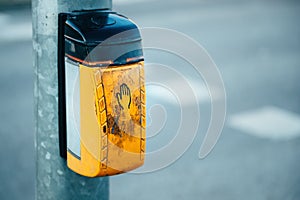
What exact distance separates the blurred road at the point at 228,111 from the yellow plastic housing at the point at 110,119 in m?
0.24

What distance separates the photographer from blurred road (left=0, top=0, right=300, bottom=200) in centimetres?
471

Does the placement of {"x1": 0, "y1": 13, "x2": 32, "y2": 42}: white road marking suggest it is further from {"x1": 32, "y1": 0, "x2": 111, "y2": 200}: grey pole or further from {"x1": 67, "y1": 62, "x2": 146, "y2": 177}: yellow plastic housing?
{"x1": 67, "y1": 62, "x2": 146, "y2": 177}: yellow plastic housing

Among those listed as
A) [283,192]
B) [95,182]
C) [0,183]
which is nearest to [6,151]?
[0,183]

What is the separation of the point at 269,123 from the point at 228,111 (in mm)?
435

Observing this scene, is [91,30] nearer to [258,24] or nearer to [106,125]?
[106,125]

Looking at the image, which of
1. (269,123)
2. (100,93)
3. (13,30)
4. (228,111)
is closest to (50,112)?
(100,93)

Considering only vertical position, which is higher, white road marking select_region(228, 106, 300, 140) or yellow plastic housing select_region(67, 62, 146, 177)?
yellow plastic housing select_region(67, 62, 146, 177)

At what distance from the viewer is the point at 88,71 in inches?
71.5

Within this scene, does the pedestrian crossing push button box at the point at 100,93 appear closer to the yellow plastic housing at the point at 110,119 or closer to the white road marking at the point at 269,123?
the yellow plastic housing at the point at 110,119

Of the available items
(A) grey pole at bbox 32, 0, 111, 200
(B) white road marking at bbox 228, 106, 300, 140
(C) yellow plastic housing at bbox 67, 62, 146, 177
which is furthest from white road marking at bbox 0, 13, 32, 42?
(C) yellow plastic housing at bbox 67, 62, 146, 177

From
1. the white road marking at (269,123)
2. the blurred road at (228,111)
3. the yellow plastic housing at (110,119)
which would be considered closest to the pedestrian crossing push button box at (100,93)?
the yellow plastic housing at (110,119)

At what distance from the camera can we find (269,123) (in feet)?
19.2

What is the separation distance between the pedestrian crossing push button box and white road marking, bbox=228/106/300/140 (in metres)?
3.83

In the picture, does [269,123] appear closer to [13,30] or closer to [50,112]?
[50,112]
